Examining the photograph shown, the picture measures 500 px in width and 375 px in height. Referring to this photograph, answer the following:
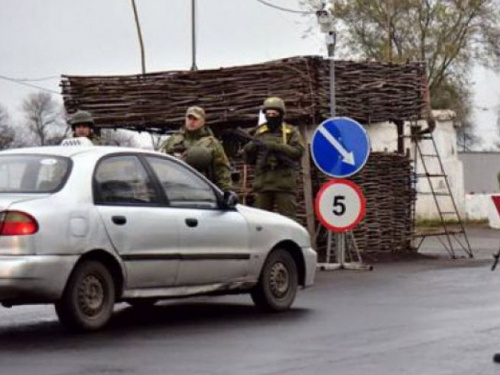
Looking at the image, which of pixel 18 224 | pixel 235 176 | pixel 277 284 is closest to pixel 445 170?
pixel 235 176

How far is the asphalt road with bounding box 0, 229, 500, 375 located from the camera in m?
8.69

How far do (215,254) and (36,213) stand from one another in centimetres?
212

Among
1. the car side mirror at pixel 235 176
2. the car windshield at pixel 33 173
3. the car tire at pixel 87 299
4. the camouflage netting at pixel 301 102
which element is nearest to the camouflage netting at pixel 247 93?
the camouflage netting at pixel 301 102

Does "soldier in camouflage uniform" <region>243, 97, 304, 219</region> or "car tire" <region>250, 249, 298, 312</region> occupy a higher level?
"soldier in camouflage uniform" <region>243, 97, 304, 219</region>

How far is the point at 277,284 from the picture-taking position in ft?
40.3

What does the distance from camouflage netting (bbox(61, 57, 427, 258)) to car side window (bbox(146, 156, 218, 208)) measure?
20.5 ft

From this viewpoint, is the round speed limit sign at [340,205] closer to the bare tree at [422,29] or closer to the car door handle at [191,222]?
the car door handle at [191,222]

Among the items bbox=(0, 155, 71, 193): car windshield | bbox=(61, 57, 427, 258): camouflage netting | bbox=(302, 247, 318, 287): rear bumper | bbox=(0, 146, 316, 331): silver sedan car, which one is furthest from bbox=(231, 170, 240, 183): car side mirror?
bbox=(0, 155, 71, 193): car windshield

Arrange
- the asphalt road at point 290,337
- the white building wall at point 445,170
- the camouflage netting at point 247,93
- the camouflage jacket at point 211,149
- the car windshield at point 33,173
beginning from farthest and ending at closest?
the white building wall at point 445,170
the camouflage netting at point 247,93
the camouflage jacket at point 211,149
the car windshield at point 33,173
the asphalt road at point 290,337

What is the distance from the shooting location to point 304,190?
18219mm

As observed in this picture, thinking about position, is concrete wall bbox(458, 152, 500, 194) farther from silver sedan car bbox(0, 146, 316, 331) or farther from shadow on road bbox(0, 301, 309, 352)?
silver sedan car bbox(0, 146, 316, 331)

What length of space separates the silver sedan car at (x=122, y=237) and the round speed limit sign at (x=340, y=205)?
4674mm

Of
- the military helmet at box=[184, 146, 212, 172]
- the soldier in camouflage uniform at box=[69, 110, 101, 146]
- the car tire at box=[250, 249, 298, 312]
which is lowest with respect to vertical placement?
the car tire at box=[250, 249, 298, 312]

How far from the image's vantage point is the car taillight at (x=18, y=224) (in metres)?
9.84
